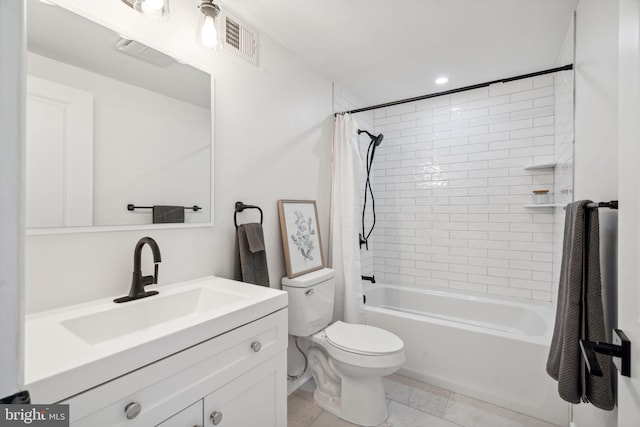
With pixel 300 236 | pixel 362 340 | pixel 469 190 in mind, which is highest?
pixel 469 190

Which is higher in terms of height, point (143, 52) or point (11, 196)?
point (143, 52)

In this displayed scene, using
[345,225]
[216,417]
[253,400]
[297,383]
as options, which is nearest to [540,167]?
[345,225]

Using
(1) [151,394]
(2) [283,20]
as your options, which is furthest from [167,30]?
(1) [151,394]

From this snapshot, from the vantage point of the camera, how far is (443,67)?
249 centimetres

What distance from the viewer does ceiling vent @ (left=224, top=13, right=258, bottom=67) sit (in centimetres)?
177

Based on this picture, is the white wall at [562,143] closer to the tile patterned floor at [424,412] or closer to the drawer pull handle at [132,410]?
the tile patterned floor at [424,412]

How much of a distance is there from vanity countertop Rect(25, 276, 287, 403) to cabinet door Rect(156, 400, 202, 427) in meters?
0.21

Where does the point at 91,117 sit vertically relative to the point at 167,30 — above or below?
below

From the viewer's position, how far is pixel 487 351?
207cm

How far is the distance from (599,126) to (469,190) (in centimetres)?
169

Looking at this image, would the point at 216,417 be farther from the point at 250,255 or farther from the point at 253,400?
the point at 250,255

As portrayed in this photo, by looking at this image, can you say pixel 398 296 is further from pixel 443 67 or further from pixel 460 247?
pixel 443 67

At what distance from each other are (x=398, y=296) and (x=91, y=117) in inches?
116

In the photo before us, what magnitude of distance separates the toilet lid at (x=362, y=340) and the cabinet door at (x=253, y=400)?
559mm
